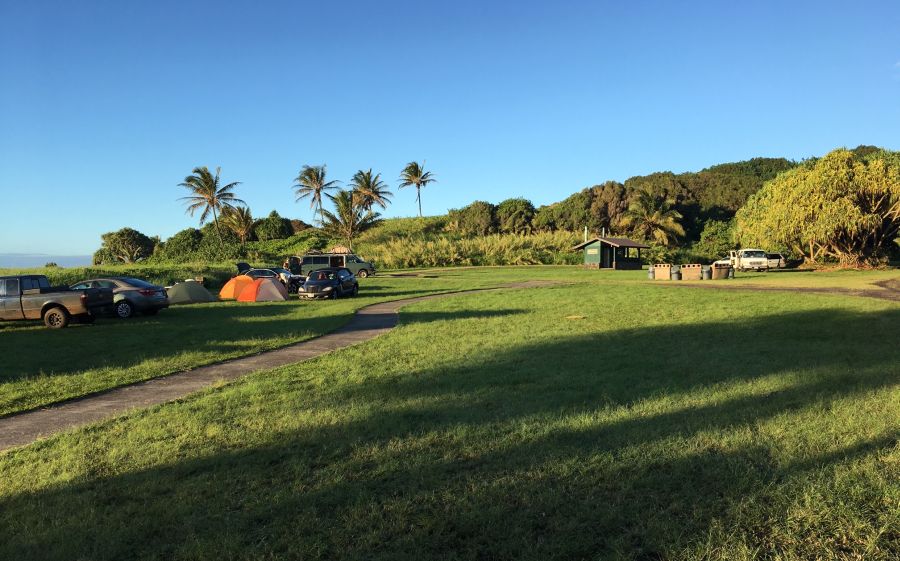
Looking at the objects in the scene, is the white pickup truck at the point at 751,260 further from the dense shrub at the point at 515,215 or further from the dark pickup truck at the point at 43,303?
the dark pickup truck at the point at 43,303

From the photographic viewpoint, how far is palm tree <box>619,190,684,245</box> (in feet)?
217

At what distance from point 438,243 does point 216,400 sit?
5364 centimetres

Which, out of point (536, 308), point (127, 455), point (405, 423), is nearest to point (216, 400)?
point (127, 455)

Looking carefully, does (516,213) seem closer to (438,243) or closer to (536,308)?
(438,243)

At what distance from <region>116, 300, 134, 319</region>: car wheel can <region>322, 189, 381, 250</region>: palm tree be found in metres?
45.7

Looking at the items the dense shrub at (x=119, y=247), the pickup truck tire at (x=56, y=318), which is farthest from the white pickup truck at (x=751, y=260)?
the dense shrub at (x=119, y=247)

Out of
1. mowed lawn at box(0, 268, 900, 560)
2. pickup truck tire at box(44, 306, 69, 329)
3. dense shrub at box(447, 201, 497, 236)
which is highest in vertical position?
dense shrub at box(447, 201, 497, 236)

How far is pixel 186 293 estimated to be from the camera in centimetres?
2314

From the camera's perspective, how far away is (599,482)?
13.1 feet

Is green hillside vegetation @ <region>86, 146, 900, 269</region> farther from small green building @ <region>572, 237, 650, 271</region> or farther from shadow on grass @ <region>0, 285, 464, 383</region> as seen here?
shadow on grass @ <region>0, 285, 464, 383</region>

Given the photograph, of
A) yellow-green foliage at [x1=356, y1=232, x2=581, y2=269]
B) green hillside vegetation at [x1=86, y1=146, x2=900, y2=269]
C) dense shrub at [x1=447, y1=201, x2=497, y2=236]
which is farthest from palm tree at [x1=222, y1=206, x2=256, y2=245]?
dense shrub at [x1=447, y1=201, x2=497, y2=236]

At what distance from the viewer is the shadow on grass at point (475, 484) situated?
10.7ft

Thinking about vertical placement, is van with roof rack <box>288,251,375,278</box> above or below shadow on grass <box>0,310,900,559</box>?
above

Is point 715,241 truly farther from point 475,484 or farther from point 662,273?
point 475,484
